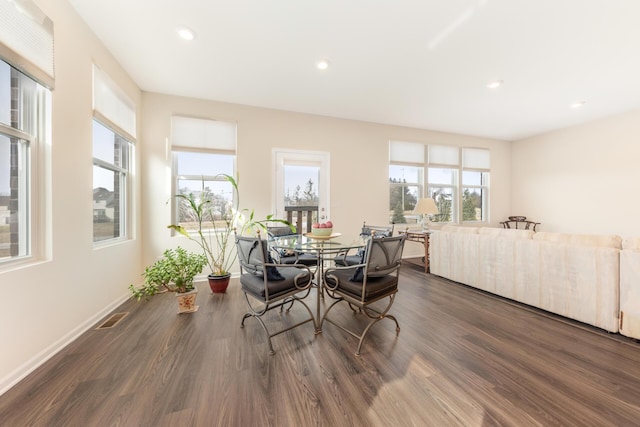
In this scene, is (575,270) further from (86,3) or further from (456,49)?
(86,3)

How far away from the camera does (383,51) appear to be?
274 centimetres

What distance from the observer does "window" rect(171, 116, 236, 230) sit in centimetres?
386

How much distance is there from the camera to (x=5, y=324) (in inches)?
61.5

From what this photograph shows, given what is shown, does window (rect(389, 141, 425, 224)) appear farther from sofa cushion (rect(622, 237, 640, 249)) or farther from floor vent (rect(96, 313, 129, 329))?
floor vent (rect(96, 313, 129, 329))

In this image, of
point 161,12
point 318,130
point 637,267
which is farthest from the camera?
point 318,130

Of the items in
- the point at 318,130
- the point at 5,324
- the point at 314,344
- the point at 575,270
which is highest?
the point at 318,130

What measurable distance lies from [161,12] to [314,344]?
10.7 feet

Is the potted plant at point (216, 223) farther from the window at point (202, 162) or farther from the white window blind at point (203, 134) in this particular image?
the white window blind at point (203, 134)

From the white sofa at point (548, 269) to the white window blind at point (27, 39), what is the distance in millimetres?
4664

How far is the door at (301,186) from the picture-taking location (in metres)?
4.43

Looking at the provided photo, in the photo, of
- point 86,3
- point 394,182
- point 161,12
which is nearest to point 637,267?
point 394,182

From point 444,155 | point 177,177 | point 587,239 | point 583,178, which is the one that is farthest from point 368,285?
point 583,178

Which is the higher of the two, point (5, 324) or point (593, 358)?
point (5, 324)

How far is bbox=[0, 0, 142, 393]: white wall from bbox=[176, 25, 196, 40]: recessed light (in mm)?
851
